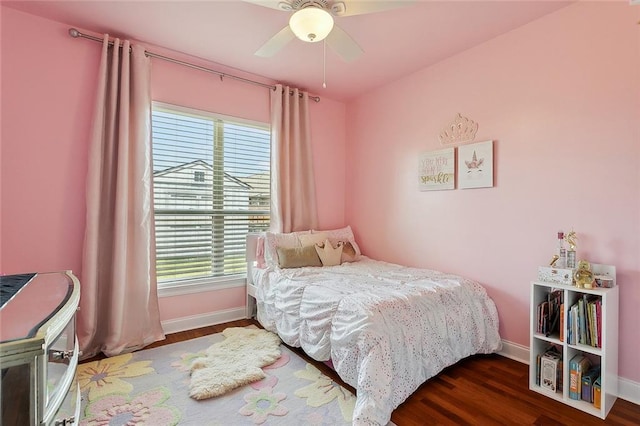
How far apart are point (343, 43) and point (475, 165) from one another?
1.53 metres

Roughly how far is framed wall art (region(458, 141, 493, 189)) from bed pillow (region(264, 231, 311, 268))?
1721mm

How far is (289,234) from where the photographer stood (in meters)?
3.26

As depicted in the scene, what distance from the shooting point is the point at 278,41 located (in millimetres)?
2057

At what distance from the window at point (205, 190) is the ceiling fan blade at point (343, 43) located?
155cm

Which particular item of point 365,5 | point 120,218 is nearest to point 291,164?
point 120,218

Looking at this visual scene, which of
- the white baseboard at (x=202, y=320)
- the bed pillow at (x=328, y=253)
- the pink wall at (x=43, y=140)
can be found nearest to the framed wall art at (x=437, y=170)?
the bed pillow at (x=328, y=253)

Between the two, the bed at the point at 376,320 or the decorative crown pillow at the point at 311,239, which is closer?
the bed at the point at 376,320

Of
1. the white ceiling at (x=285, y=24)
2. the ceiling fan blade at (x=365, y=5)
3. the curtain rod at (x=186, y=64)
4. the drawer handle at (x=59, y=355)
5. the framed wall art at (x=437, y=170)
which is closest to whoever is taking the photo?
the drawer handle at (x=59, y=355)

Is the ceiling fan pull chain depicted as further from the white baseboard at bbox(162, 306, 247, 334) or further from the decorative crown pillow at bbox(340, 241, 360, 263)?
the white baseboard at bbox(162, 306, 247, 334)

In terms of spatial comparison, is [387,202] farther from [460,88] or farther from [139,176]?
[139,176]

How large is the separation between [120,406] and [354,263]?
224 centimetres

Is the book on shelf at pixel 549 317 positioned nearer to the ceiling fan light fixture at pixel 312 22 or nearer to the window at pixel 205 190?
the ceiling fan light fixture at pixel 312 22

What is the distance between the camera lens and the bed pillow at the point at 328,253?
10.2ft

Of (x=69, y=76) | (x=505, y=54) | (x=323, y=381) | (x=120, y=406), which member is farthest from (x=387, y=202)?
(x=69, y=76)
